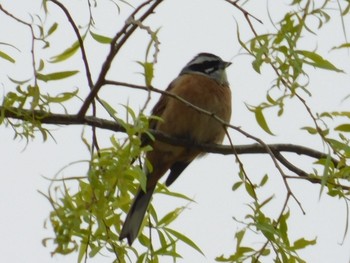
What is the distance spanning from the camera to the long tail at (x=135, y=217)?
306 cm

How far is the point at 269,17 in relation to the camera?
2.53 metres

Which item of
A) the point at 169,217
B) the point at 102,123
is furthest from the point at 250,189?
the point at 102,123

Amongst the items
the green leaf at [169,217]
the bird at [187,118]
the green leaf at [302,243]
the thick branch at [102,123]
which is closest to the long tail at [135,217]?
the green leaf at [169,217]

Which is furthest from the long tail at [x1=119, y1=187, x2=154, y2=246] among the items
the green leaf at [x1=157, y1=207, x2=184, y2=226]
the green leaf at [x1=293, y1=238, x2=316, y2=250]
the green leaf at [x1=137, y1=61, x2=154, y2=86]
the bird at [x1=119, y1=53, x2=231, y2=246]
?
the bird at [x1=119, y1=53, x2=231, y2=246]

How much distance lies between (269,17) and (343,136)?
0.52m

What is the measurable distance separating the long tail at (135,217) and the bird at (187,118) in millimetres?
873

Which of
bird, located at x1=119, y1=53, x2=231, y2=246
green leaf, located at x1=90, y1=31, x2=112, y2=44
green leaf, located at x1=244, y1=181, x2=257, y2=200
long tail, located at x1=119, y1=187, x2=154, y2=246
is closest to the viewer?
green leaf, located at x1=90, y1=31, x2=112, y2=44

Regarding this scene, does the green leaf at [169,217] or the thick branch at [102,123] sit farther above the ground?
the thick branch at [102,123]

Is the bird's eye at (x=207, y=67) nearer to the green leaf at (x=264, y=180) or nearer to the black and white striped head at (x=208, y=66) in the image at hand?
the black and white striped head at (x=208, y=66)

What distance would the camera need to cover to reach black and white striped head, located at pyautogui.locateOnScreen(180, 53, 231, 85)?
196 inches

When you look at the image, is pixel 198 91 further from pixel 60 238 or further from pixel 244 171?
pixel 60 238

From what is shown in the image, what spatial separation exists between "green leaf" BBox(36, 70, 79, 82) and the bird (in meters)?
1.47

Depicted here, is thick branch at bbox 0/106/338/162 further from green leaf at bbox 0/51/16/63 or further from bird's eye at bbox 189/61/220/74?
bird's eye at bbox 189/61/220/74

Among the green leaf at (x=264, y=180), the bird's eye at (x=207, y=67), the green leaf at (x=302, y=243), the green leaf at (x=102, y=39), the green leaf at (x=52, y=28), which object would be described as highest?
the bird's eye at (x=207, y=67)
